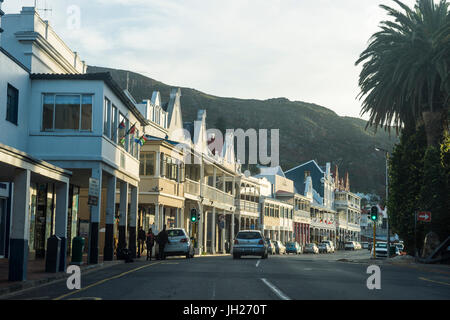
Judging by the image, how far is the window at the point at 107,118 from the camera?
2864cm

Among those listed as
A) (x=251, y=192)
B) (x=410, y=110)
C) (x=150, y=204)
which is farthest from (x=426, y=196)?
(x=251, y=192)

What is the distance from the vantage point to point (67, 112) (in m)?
28.3

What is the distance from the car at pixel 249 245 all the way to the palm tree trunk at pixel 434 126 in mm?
11469

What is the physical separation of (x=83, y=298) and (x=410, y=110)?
2942 centimetres

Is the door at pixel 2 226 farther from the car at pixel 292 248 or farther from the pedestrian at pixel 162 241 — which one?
the car at pixel 292 248

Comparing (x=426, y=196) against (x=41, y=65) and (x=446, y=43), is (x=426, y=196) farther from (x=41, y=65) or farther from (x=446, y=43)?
(x=41, y=65)

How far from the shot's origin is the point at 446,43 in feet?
112

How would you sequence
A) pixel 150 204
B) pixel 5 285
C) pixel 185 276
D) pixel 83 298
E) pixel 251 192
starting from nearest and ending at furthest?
pixel 83 298 < pixel 5 285 < pixel 185 276 < pixel 150 204 < pixel 251 192

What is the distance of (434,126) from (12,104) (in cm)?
2351

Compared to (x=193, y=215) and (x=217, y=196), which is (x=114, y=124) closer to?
(x=193, y=215)

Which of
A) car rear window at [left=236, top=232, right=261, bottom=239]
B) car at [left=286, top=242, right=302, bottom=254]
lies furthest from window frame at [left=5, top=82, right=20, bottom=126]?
car at [left=286, top=242, right=302, bottom=254]

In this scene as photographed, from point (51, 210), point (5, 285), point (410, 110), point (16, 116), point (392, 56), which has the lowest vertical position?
point (5, 285)

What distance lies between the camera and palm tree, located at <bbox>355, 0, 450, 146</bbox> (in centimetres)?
3512

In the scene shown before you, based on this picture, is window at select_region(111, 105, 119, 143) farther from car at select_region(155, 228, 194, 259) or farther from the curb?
the curb
